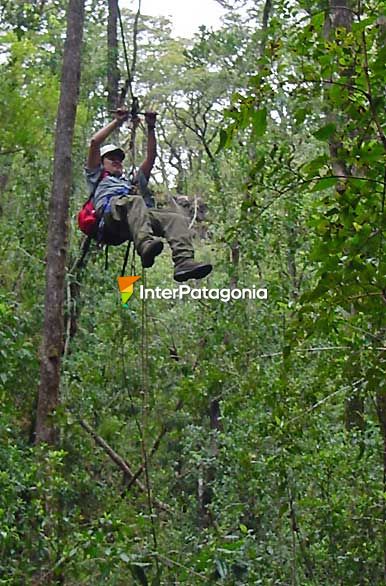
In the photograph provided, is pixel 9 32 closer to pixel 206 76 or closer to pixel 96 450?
pixel 206 76

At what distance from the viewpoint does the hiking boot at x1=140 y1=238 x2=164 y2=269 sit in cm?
391

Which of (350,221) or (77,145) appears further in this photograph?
(77,145)

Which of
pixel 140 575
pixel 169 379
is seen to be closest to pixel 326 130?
pixel 140 575

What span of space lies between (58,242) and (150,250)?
264 cm

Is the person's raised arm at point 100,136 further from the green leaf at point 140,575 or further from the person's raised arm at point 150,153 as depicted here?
the green leaf at point 140,575

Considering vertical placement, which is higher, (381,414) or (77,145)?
(77,145)

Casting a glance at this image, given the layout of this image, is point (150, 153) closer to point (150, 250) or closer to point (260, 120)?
point (150, 250)

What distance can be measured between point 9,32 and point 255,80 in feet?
27.0

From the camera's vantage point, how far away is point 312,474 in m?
6.09

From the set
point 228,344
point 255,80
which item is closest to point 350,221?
point 255,80

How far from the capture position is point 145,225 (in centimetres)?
412

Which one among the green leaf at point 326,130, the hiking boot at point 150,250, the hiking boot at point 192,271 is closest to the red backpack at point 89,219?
the hiking boot at point 150,250

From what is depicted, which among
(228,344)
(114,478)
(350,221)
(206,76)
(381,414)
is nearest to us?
(350,221)

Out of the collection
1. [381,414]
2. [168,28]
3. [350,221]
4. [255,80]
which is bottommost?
[381,414]
